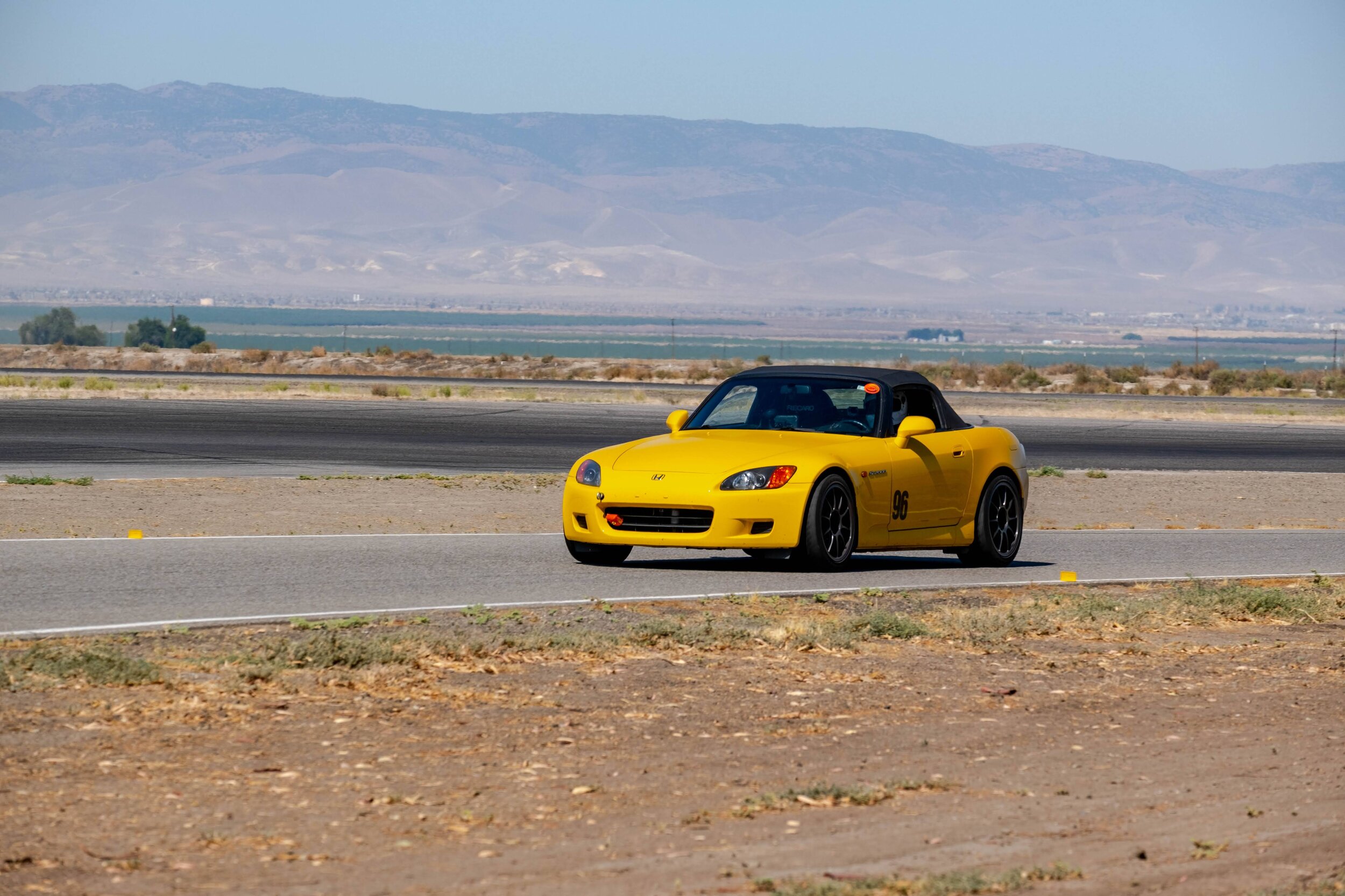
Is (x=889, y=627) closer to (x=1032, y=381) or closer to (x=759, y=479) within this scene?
(x=759, y=479)

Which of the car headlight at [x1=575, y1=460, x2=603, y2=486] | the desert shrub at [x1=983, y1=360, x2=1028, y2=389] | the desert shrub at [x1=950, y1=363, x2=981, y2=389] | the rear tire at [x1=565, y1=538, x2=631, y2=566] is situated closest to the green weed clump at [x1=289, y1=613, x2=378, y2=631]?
the car headlight at [x1=575, y1=460, x2=603, y2=486]

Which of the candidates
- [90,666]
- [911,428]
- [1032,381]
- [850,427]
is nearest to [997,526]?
[911,428]

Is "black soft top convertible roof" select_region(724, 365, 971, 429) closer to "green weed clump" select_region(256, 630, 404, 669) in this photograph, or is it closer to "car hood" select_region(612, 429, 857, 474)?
"car hood" select_region(612, 429, 857, 474)

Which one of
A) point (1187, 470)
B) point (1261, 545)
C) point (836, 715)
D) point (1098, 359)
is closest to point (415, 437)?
point (1187, 470)

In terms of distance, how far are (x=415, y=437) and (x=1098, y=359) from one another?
5284 inches

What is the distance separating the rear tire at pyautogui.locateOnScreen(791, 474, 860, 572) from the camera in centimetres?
1289

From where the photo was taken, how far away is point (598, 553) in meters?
13.6

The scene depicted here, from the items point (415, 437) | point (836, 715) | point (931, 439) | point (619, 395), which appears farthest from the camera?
point (619, 395)

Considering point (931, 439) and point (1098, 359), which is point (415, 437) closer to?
point (931, 439)

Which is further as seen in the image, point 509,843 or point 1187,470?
point 1187,470

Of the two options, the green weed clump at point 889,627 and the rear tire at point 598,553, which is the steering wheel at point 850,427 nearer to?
the rear tire at point 598,553

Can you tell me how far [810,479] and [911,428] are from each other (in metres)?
1.14

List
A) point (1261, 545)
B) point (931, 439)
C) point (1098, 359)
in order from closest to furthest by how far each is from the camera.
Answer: point (931, 439), point (1261, 545), point (1098, 359)

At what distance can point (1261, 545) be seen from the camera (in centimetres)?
1677
